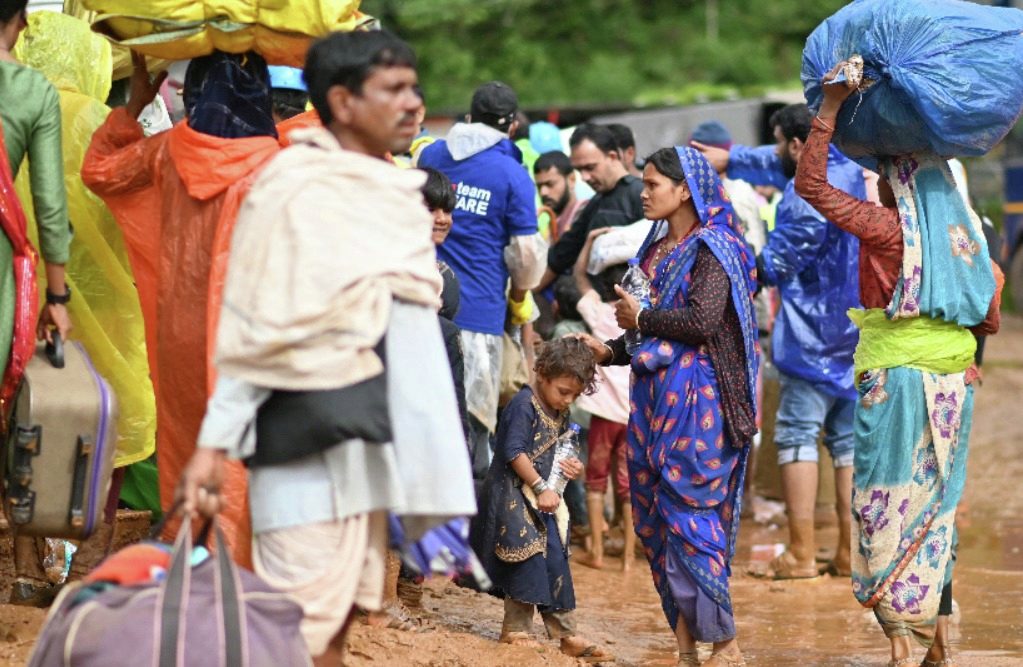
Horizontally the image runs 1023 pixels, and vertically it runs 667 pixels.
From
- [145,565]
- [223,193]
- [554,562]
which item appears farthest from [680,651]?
[145,565]

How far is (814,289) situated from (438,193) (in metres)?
2.49

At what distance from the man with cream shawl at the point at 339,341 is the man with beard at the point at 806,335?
4.35 meters

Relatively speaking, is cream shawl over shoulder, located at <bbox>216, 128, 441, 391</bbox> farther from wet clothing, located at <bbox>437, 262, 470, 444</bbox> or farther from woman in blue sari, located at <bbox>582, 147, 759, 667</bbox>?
woman in blue sari, located at <bbox>582, 147, 759, 667</bbox>

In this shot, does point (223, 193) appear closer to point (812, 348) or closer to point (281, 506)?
point (281, 506)

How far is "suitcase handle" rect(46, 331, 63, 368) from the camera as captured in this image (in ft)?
16.9

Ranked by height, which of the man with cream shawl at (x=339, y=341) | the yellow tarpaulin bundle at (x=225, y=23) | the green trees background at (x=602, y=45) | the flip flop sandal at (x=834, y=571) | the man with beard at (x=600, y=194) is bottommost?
the green trees background at (x=602, y=45)

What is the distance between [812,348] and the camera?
825 centimetres

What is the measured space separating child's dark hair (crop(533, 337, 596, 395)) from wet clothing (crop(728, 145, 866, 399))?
85.9 inches

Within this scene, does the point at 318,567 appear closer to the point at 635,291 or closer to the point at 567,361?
the point at 567,361

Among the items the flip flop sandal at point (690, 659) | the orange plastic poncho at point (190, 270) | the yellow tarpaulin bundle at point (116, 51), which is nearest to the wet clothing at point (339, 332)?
the orange plastic poncho at point (190, 270)

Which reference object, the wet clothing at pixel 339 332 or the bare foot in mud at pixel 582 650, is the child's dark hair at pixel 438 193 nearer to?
the bare foot in mud at pixel 582 650

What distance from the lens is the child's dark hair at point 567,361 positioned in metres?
6.21

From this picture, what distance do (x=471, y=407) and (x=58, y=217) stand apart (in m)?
2.97

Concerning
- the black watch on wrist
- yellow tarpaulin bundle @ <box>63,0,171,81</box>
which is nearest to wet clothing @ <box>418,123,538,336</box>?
yellow tarpaulin bundle @ <box>63,0,171,81</box>
